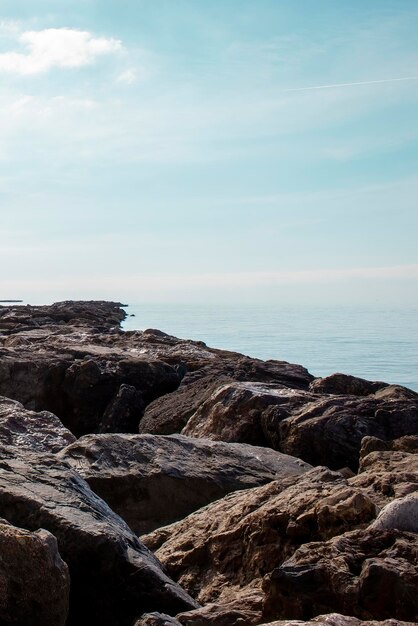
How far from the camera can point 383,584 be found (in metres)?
4.06

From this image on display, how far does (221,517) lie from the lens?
5.87 meters

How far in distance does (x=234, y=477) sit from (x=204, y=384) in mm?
4021

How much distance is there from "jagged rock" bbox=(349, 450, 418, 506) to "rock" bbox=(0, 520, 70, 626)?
2126 millimetres

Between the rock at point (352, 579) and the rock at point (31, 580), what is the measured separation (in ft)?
3.54

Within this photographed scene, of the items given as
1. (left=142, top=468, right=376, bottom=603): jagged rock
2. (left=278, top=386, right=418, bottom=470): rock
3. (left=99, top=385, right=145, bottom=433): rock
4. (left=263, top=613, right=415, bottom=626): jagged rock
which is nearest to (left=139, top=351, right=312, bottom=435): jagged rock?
(left=99, top=385, right=145, bottom=433): rock

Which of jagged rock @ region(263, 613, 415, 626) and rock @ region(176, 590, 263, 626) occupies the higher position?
jagged rock @ region(263, 613, 415, 626)

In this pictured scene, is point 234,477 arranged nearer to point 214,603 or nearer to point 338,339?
point 214,603

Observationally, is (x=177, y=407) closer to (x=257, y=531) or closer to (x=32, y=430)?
(x=32, y=430)

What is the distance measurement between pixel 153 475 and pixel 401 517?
2726 mm

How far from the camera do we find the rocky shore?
4.16 m

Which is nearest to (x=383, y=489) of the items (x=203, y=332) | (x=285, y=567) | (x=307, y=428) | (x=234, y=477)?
(x=285, y=567)

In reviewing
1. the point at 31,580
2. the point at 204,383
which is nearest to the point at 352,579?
the point at 31,580

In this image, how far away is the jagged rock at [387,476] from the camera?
17.6 ft

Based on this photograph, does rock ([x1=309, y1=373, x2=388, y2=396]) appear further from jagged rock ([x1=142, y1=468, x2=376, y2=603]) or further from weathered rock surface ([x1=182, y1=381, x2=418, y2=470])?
jagged rock ([x1=142, y1=468, x2=376, y2=603])
